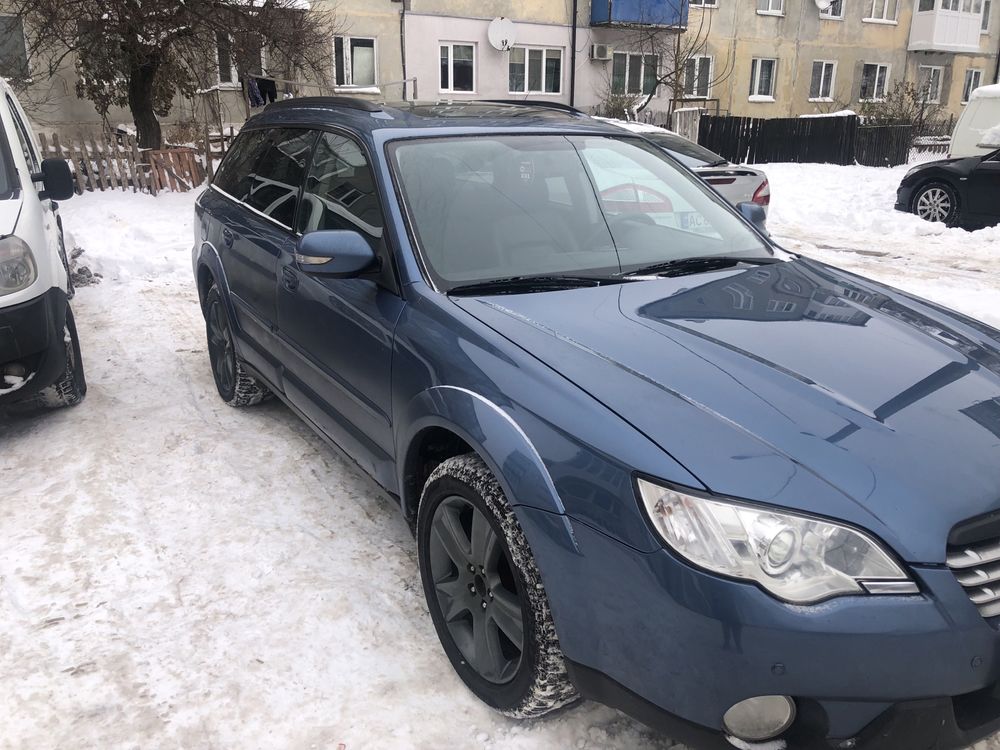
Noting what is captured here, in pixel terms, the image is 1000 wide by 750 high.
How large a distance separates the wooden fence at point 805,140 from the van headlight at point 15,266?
19.6 metres

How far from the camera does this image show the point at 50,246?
4.65 meters

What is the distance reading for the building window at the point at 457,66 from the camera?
24.2 metres

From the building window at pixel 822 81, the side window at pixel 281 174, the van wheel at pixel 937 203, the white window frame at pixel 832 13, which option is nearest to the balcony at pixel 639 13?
the white window frame at pixel 832 13

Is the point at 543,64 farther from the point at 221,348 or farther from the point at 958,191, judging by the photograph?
the point at 221,348

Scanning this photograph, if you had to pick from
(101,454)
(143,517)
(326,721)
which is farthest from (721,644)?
(101,454)

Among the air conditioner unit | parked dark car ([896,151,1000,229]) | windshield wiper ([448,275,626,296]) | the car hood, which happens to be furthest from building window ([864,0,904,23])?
windshield wiper ([448,275,626,296])

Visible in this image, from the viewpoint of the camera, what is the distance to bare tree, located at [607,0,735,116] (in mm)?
25719

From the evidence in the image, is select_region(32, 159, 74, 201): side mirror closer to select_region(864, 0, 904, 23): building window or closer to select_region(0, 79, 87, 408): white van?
select_region(0, 79, 87, 408): white van

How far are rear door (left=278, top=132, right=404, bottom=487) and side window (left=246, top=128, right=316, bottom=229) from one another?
0.13m

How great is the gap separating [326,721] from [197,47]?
13.5 m

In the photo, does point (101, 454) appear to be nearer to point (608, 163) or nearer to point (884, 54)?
point (608, 163)

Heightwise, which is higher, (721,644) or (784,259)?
(784,259)

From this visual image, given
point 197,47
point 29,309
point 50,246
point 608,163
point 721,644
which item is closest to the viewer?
point 721,644

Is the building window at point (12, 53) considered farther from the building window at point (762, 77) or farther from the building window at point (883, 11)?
the building window at point (883, 11)
